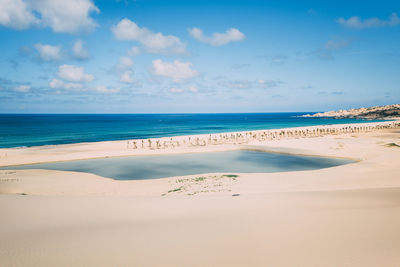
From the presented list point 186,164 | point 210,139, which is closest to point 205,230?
point 186,164

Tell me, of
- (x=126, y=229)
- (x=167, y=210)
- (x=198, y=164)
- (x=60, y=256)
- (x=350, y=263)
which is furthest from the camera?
(x=198, y=164)

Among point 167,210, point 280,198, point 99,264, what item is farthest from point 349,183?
point 99,264

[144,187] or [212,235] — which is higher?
[212,235]

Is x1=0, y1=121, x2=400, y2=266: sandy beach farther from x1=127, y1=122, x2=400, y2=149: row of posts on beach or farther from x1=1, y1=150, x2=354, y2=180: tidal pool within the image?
x1=127, y1=122, x2=400, y2=149: row of posts on beach

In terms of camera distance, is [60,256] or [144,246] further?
[144,246]

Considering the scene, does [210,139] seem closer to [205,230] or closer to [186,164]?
[186,164]

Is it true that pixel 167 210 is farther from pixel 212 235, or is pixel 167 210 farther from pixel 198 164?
pixel 198 164

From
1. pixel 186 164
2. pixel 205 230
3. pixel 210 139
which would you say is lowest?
pixel 186 164

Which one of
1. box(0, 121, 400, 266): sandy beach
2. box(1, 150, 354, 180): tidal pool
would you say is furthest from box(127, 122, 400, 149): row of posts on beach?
box(0, 121, 400, 266): sandy beach
